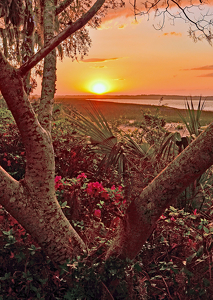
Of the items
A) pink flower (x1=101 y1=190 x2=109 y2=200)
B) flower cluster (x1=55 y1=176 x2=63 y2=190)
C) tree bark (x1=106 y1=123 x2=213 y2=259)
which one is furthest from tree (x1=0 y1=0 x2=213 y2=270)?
flower cluster (x1=55 y1=176 x2=63 y2=190)

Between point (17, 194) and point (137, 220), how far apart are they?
3.61 ft

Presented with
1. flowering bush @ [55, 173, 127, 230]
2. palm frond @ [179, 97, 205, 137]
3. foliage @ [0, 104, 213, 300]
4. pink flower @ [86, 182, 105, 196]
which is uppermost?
palm frond @ [179, 97, 205, 137]

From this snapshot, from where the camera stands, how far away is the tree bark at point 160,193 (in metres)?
1.86

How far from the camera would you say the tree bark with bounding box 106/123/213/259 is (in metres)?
1.86

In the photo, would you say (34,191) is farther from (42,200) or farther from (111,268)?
(111,268)

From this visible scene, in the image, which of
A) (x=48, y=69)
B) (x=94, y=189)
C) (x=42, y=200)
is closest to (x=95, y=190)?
(x=94, y=189)

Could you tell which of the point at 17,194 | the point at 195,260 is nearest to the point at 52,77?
the point at 17,194

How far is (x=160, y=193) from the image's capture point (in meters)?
2.02

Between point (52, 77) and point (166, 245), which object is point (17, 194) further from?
point (52, 77)

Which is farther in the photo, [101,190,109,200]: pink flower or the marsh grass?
[101,190,109,200]: pink flower

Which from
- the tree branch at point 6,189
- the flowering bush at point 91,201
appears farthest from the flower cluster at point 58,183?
the tree branch at point 6,189

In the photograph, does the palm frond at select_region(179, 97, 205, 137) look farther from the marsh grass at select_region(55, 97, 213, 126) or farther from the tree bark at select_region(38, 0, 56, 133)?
the tree bark at select_region(38, 0, 56, 133)

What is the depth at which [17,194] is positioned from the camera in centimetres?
235

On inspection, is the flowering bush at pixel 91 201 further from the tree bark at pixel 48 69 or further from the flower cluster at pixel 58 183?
the tree bark at pixel 48 69
